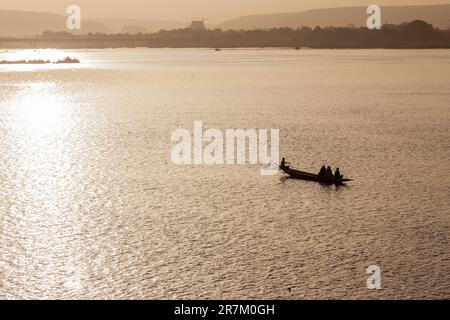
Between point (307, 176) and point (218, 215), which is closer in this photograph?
point (218, 215)

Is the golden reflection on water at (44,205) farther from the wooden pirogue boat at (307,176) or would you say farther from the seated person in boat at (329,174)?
the seated person in boat at (329,174)

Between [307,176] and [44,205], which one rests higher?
[307,176]

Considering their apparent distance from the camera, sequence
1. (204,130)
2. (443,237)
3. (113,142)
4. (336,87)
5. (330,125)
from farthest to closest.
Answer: (336,87) < (330,125) < (204,130) < (113,142) < (443,237)

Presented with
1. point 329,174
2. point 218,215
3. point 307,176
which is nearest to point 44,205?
point 218,215

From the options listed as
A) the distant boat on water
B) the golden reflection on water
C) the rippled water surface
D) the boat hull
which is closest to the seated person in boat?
the distant boat on water

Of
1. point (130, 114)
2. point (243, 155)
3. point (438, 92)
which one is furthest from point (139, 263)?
point (438, 92)

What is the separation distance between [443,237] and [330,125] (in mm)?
38566

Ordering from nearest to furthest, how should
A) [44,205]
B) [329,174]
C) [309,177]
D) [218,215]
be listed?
[218,215] < [44,205] < [329,174] < [309,177]

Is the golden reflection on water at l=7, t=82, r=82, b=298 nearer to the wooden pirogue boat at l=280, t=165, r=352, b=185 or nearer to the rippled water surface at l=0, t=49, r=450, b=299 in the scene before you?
the rippled water surface at l=0, t=49, r=450, b=299

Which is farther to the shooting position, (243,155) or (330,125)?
(330,125)

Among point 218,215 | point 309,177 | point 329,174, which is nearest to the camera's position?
point 218,215

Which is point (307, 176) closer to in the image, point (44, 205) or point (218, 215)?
point (218, 215)

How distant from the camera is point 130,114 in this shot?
78.6 metres
